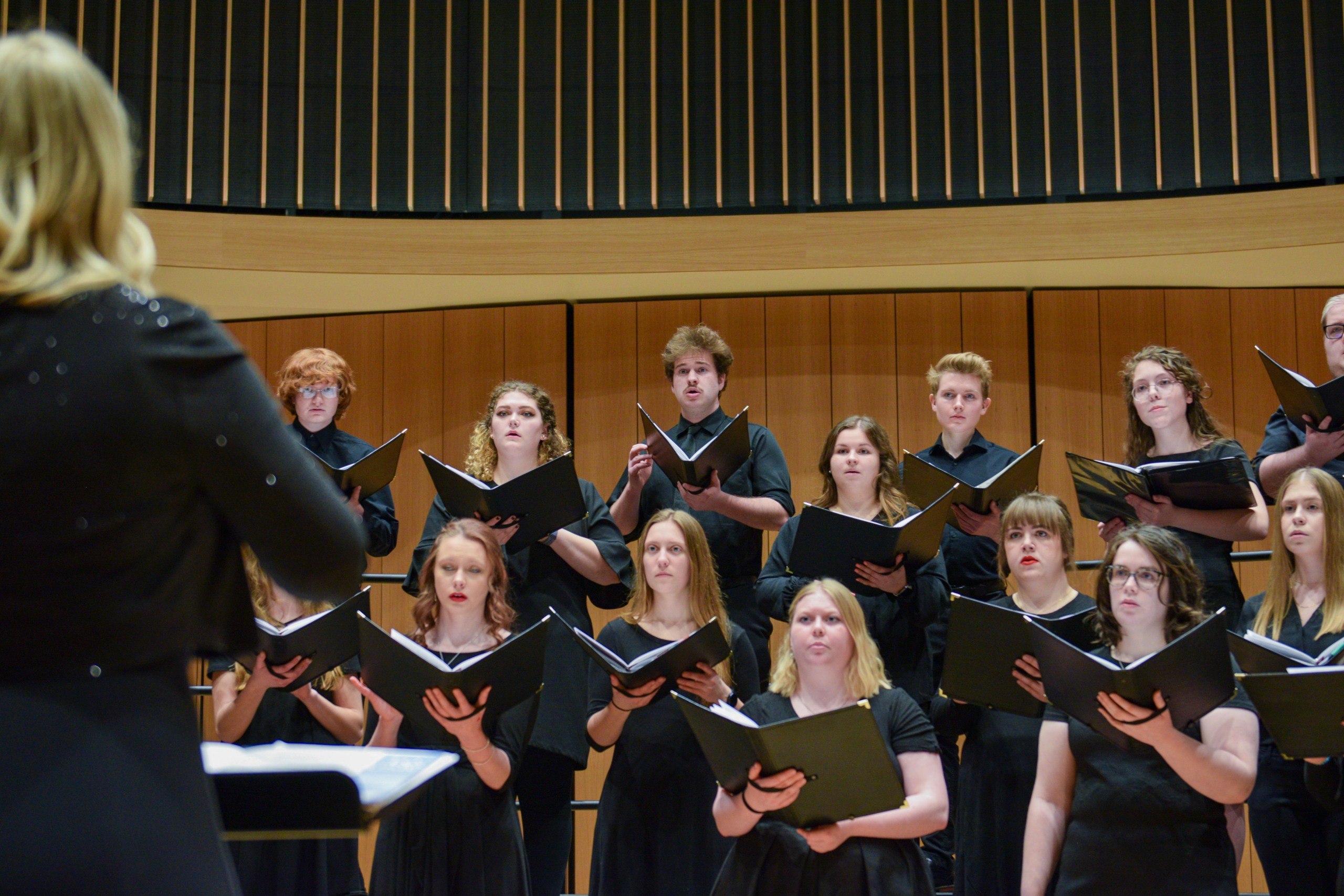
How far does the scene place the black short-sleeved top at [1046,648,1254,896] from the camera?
7.64 feet

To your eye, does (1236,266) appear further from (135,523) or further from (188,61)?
(135,523)

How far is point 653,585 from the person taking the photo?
3.04 m

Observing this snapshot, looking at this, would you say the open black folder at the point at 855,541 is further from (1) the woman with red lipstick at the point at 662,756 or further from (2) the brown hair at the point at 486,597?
(2) the brown hair at the point at 486,597

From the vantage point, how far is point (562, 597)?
328cm

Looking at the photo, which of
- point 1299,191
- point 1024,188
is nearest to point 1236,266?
point 1299,191

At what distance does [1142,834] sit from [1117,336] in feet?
10.3

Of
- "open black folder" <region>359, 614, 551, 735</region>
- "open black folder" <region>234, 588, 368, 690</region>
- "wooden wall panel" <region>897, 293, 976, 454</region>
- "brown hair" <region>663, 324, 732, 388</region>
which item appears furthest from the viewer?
"wooden wall panel" <region>897, 293, 976, 454</region>

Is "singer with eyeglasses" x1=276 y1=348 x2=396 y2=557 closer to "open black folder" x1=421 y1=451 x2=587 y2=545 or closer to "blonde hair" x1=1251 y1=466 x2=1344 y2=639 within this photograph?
"open black folder" x1=421 y1=451 x2=587 y2=545

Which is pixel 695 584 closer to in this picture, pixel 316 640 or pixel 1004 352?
pixel 316 640

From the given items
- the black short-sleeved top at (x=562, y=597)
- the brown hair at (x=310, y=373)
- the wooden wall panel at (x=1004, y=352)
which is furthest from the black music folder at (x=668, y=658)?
the wooden wall panel at (x=1004, y=352)

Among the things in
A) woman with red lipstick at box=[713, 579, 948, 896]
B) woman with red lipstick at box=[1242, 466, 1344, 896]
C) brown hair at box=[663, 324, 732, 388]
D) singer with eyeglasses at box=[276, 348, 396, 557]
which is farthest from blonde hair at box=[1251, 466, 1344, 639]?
singer with eyeglasses at box=[276, 348, 396, 557]

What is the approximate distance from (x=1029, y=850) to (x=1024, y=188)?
10.5 feet

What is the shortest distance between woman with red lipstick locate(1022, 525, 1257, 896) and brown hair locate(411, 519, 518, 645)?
4.03 feet

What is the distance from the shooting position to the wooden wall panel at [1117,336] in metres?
5.11
